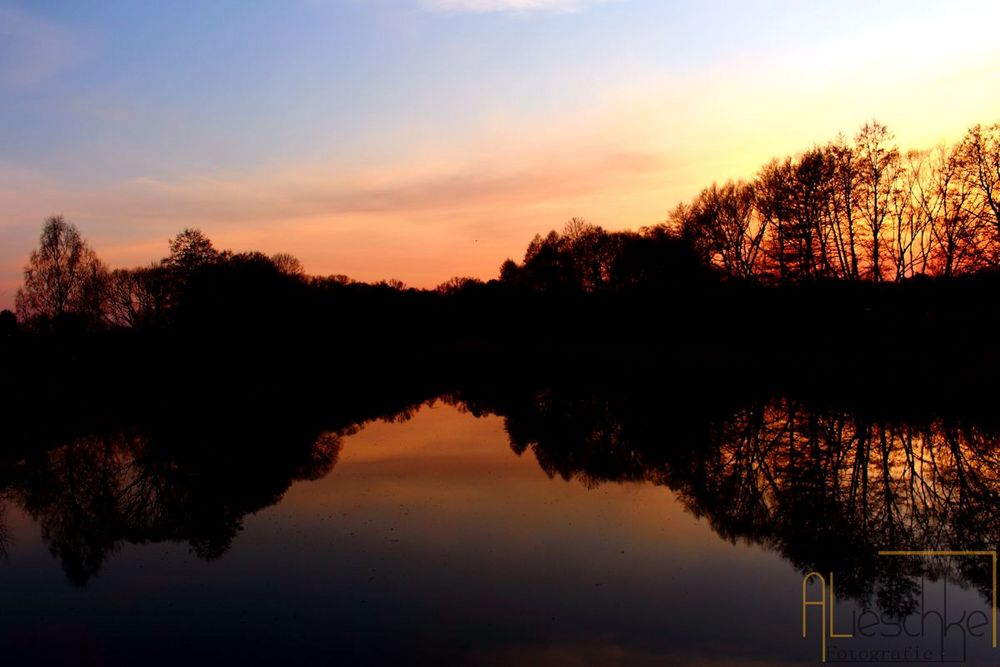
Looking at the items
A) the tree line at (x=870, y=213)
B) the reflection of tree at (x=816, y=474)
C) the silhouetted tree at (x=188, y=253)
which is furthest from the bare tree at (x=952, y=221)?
the silhouetted tree at (x=188, y=253)

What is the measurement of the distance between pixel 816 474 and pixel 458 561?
1047 cm

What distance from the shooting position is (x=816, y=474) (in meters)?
17.7

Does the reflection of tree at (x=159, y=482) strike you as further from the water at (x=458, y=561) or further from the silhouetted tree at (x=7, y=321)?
the silhouetted tree at (x=7, y=321)

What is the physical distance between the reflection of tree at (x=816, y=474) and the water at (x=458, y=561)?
11 centimetres

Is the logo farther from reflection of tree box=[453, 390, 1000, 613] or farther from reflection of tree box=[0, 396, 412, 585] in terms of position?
reflection of tree box=[0, 396, 412, 585]

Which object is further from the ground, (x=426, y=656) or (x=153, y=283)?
(x=153, y=283)

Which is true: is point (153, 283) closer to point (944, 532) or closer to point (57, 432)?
point (57, 432)

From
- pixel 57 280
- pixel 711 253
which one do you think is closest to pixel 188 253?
pixel 57 280

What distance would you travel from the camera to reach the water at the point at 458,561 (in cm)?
964

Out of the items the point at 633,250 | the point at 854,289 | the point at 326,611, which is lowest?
the point at 326,611

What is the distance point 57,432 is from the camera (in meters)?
29.7

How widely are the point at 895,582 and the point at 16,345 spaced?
56182mm

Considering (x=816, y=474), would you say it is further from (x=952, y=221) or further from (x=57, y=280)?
(x=57, y=280)

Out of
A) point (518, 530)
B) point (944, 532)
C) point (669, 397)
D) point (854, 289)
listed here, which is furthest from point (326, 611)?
point (854, 289)
